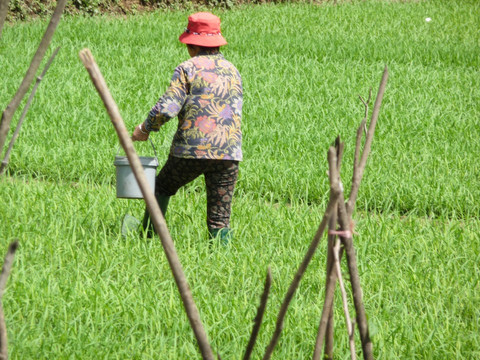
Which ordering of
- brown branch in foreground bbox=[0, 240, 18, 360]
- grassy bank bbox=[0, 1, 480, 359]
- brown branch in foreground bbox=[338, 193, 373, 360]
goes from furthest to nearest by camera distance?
grassy bank bbox=[0, 1, 480, 359], brown branch in foreground bbox=[338, 193, 373, 360], brown branch in foreground bbox=[0, 240, 18, 360]

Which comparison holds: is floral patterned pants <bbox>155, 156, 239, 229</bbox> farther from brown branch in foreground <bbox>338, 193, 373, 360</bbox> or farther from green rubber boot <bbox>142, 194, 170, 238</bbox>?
brown branch in foreground <bbox>338, 193, 373, 360</bbox>

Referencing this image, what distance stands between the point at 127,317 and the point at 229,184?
107cm

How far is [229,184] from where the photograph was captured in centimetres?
368

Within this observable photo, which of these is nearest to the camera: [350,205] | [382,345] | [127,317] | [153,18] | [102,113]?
[350,205]

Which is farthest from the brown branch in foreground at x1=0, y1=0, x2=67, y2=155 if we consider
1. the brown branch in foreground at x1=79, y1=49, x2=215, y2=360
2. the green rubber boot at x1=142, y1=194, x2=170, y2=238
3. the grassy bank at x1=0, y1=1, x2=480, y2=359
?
the green rubber boot at x1=142, y1=194, x2=170, y2=238

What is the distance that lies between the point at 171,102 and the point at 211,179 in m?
0.45

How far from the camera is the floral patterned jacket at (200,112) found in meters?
3.50

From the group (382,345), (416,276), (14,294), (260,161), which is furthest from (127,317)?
(260,161)

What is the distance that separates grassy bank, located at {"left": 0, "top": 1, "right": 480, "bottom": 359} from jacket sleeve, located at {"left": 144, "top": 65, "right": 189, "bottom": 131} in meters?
0.62

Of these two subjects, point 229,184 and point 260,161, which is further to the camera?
point 260,161

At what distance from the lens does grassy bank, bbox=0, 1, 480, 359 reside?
2.80 meters

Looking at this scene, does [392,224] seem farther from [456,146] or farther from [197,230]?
[456,146]

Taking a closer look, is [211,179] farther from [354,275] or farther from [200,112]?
[354,275]

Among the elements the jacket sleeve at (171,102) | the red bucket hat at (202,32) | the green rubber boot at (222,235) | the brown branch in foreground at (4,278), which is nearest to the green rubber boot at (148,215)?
the green rubber boot at (222,235)
